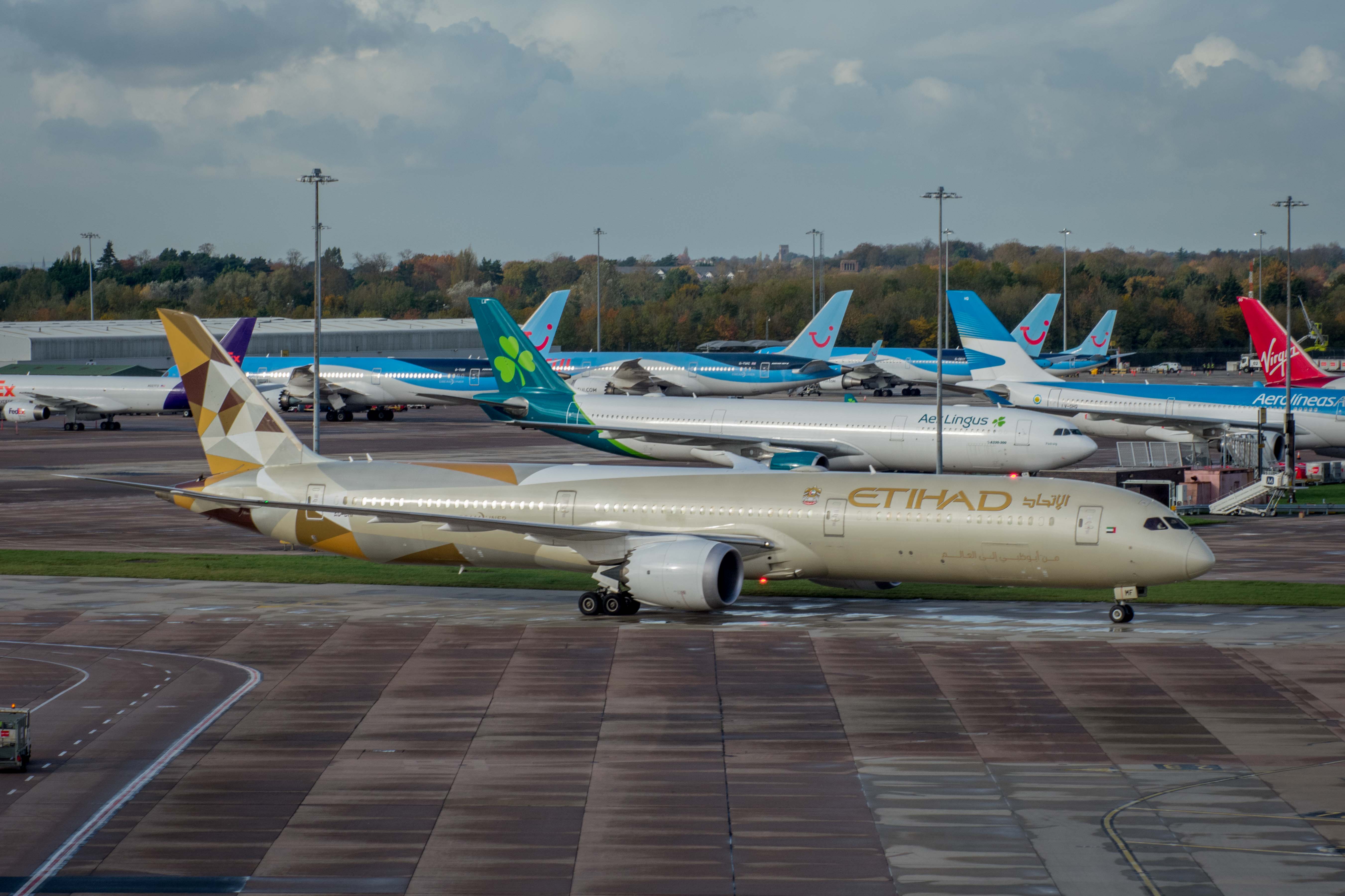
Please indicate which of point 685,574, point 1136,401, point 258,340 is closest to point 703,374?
point 1136,401

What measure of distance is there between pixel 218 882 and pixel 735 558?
61.1ft

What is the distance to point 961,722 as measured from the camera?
80.9ft

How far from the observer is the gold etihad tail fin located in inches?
1495

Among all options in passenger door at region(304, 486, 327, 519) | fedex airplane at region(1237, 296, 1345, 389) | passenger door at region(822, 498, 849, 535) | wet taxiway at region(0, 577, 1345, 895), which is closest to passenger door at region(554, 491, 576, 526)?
wet taxiway at region(0, 577, 1345, 895)

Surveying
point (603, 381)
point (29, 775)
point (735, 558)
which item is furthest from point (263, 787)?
point (603, 381)

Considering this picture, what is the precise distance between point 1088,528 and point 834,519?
18.9 ft

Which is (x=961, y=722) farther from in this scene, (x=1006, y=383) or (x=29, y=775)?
(x=1006, y=383)

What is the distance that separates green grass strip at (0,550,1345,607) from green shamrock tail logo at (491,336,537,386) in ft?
76.4

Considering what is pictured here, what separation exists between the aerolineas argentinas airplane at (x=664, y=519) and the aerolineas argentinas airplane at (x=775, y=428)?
909 inches

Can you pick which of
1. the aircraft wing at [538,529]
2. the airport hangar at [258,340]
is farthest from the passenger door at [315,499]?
the airport hangar at [258,340]

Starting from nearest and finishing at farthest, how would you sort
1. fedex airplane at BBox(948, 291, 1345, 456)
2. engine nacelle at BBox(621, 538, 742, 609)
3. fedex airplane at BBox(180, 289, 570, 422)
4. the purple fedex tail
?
engine nacelle at BBox(621, 538, 742, 609)
fedex airplane at BBox(948, 291, 1345, 456)
the purple fedex tail
fedex airplane at BBox(180, 289, 570, 422)

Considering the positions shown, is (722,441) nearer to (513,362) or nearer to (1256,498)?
(513,362)

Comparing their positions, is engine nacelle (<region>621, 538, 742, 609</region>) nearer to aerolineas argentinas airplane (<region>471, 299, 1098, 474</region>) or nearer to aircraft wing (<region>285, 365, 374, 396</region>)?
aerolineas argentinas airplane (<region>471, 299, 1098, 474</region>)

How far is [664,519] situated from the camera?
3578cm
